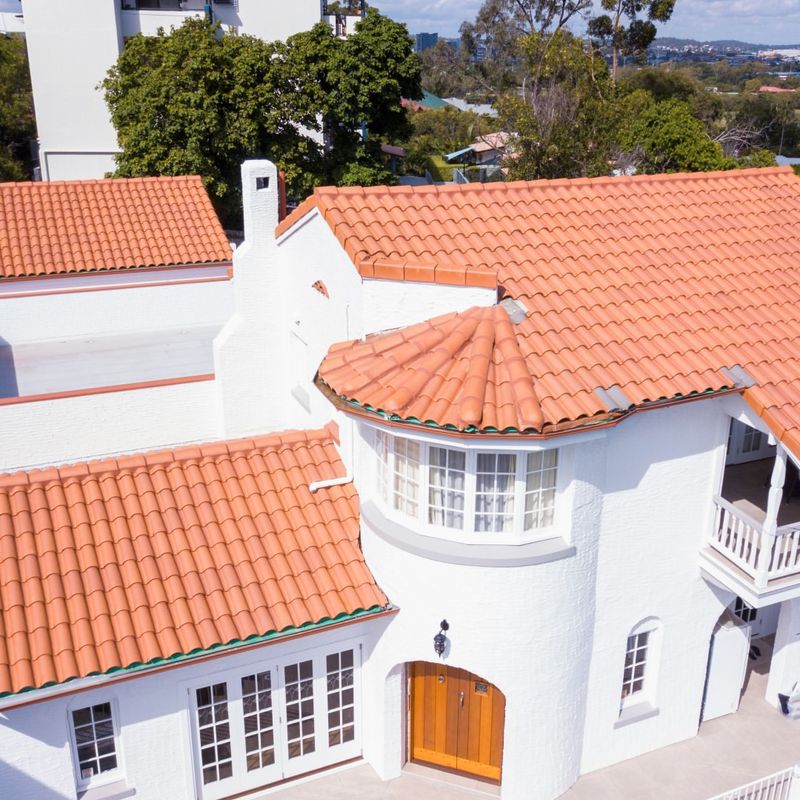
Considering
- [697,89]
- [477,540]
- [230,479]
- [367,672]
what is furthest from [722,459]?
[697,89]

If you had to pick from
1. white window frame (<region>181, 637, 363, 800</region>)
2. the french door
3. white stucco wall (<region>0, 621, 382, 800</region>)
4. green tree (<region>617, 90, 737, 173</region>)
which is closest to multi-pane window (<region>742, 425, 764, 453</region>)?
white stucco wall (<region>0, 621, 382, 800</region>)

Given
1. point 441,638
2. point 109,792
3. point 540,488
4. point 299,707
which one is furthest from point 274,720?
point 540,488

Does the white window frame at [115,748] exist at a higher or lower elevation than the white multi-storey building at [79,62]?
lower

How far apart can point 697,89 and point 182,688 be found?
249 ft

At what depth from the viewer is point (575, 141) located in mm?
40469

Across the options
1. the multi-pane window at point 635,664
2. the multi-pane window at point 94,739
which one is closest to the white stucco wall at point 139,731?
the multi-pane window at point 94,739

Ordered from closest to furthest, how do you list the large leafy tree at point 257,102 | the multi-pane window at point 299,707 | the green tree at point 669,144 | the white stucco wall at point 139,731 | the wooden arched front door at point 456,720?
the white stucco wall at point 139,731
the multi-pane window at point 299,707
the wooden arched front door at point 456,720
the large leafy tree at point 257,102
the green tree at point 669,144

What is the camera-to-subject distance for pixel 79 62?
142 ft

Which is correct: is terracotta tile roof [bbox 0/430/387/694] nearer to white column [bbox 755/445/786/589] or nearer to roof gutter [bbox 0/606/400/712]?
roof gutter [bbox 0/606/400/712]

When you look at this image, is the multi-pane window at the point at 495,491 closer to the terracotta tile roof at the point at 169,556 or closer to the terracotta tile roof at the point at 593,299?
the terracotta tile roof at the point at 593,299

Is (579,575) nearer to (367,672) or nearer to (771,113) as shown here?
(367,672)

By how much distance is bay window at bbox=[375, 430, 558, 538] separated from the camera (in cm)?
1026

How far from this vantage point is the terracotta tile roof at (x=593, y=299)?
1006 centimetres

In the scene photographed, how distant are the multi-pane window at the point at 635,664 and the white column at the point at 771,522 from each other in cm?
206
